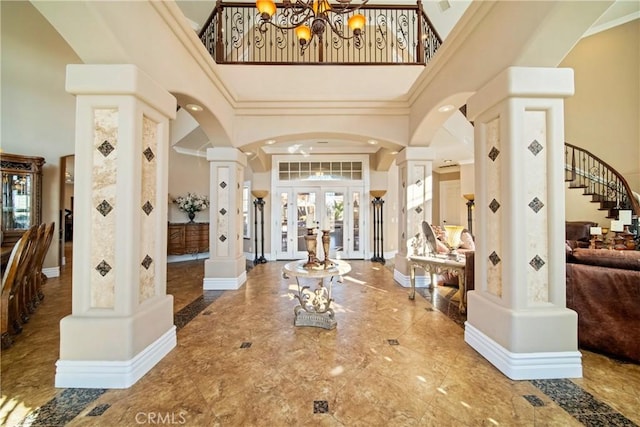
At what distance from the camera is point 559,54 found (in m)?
1.95

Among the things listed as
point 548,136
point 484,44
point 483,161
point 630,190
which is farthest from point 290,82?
point 630,190

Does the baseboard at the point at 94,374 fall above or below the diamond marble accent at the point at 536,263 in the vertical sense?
below

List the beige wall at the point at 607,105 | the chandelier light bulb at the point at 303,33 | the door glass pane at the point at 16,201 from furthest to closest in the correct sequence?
the beige wall at the point at 607,105
the door glass pane at the point at 16,201
the chandelier light bulb at the point at 303,33

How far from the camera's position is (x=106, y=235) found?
6.48ft

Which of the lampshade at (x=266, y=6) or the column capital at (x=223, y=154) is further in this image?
the column capital at (x=223, y=154)

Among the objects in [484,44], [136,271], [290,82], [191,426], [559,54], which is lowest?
[191,426]

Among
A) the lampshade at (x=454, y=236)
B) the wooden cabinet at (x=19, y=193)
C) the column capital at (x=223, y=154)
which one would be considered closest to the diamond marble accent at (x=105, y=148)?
the column capital at (x=223, y=154)

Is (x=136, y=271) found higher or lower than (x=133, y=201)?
lower

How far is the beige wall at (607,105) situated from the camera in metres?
6.04

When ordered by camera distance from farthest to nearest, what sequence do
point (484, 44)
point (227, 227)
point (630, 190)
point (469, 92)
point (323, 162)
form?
point (323, 162), point (630, 190), point (227, 227), point (469, 92), point (484, 44)

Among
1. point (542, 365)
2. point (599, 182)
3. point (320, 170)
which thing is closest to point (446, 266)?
point (542, 365)

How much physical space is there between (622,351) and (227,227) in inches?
183

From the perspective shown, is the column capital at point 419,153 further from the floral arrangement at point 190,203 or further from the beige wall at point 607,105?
the floral arrangement at point 190,203

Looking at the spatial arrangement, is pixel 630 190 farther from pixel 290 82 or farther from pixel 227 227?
pixel 227 227
